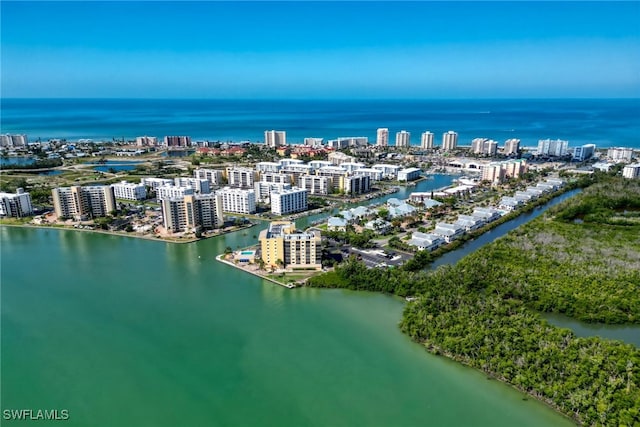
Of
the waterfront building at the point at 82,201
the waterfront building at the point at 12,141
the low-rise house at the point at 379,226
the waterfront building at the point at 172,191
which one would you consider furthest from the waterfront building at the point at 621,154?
the waterfront building at the point at 12,141

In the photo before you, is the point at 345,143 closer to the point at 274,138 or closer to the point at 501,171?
the point at 274,138

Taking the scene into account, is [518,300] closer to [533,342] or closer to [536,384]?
[533,342]

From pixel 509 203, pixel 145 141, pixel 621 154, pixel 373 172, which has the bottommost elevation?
pixel 509 203

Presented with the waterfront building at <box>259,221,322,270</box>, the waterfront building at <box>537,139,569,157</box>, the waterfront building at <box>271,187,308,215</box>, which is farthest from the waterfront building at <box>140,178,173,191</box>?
the waterfront building at <box>537,139,569,157</box>

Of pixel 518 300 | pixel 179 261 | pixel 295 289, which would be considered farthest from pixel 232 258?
pixel 518 300

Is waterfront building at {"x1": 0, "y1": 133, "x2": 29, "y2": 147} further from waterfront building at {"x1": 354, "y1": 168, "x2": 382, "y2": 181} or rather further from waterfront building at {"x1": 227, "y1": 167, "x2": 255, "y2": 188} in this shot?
waterfront building at {"x1": 354, "y1": 168, "x2": 382, "y2": 181}

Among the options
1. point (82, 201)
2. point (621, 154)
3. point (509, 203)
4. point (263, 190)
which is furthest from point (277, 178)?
point (621, 154)
